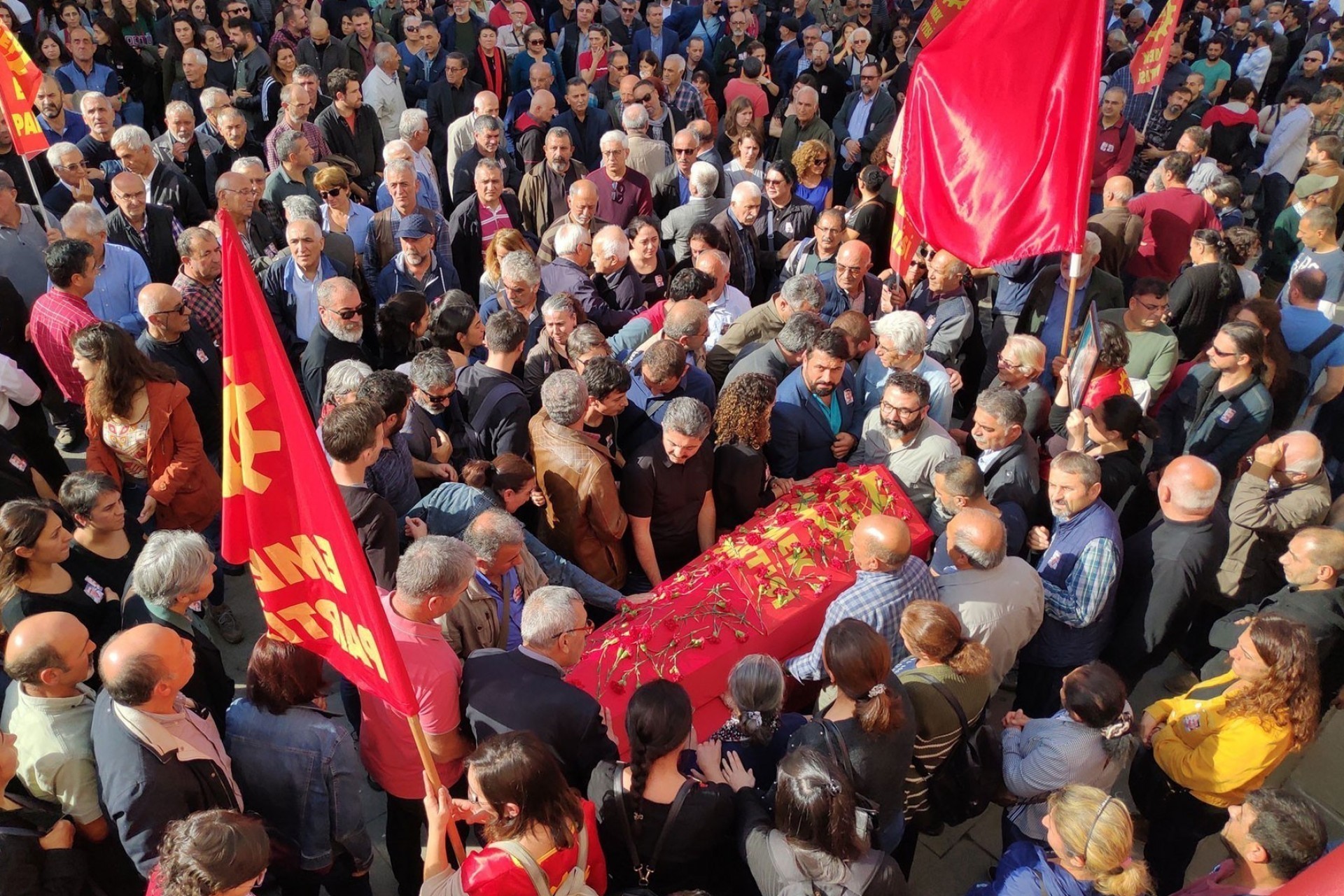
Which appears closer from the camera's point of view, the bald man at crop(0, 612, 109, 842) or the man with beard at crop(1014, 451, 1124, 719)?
the bald man at crop(0, 612, 109, 842)

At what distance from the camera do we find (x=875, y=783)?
3195 mm

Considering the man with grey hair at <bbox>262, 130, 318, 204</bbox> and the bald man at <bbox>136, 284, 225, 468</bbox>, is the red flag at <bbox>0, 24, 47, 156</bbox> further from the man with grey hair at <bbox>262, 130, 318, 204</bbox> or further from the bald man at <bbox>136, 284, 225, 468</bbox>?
the bald man at <bbox>136, 284, 225, 468</bbox>

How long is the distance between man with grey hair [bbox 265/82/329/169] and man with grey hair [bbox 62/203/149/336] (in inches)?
77.9

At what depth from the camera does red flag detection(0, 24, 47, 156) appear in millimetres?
6012

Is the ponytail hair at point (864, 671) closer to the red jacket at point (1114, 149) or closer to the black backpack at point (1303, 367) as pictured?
the black backpack at point (1303, 367)

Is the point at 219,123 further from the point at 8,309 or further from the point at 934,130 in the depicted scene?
the point at 934,130

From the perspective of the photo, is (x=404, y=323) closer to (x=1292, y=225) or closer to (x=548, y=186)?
(x=548, y=186)

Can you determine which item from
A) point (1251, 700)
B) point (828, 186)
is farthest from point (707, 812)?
point (828, 186)

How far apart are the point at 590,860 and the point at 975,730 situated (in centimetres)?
154

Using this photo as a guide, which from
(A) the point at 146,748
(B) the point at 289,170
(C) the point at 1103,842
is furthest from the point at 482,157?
(C) the point at 1103,842

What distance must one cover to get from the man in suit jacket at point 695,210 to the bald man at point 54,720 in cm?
503

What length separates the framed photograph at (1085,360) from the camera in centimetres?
492

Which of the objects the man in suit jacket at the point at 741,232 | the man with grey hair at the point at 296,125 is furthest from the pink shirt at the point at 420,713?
the man with grey hair at the point at 296,125

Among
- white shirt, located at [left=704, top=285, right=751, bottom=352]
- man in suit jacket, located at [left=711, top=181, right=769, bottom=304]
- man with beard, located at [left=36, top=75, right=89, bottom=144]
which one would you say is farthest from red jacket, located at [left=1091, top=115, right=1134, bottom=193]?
man with beard, located at [left=36, top=75, right=89, bottom=144]
